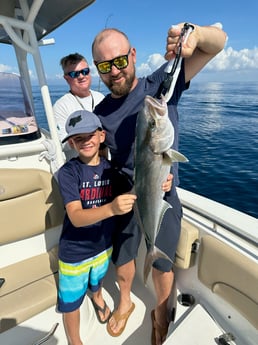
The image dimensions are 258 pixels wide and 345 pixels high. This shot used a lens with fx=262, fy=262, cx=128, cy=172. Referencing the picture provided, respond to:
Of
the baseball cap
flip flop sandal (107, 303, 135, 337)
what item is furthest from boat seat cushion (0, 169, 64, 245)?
flip flop sandal (107, 303, 135, 337)

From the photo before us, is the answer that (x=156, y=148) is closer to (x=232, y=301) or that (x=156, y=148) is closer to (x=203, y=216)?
(x=203, y=216)

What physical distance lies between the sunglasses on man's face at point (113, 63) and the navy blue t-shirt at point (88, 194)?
2.22 feet

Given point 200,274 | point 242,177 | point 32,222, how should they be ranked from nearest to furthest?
point 200,274
point 32,222
point 242,177

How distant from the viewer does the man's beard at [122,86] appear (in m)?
1.81

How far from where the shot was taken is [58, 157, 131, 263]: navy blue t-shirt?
1.93 metres

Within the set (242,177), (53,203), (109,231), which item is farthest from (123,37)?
(242,177)

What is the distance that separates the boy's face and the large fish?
1.49 feet

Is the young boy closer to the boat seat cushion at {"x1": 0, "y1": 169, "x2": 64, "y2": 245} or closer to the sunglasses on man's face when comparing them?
the sunglasses on man's face

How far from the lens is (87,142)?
6.15ft

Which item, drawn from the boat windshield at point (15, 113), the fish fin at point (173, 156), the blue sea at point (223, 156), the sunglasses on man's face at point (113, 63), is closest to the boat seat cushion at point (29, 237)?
the boat windshield at point (15, 113)

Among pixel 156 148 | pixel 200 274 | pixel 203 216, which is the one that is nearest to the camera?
pixel 156 148

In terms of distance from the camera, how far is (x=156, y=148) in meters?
1.48

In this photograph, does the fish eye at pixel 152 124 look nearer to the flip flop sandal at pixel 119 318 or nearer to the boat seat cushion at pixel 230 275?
the boat seat cushion at pixel 230 275

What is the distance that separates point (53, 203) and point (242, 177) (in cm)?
696
